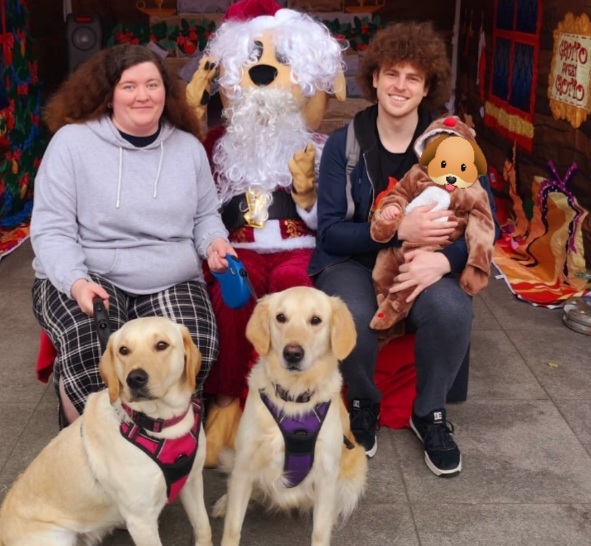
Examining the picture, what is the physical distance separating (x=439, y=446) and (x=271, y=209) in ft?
3.92

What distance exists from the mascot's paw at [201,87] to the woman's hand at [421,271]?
3.82 feet

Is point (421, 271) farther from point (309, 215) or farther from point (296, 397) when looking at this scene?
point (296, 397)

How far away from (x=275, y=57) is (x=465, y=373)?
1.59m

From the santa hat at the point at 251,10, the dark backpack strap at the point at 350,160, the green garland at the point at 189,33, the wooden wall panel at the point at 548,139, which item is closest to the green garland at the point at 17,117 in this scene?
the green garland at the point at 189,33

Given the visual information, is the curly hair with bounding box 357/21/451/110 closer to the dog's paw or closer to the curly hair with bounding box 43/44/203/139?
the curly hair with bounding box 43/44/203/139

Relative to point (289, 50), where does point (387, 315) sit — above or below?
below

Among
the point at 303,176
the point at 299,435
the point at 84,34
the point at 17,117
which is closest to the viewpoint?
the point at 299,435

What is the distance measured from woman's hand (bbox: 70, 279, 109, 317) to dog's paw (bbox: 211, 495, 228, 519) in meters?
0.77

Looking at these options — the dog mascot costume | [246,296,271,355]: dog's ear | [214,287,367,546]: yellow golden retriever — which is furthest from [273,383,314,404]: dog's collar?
the dog mascot costume

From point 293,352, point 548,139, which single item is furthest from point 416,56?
point 548,139

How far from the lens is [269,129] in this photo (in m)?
3.33

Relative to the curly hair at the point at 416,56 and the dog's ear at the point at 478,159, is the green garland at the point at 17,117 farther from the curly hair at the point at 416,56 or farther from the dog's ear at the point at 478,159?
the dog's ear at the point at 478,159

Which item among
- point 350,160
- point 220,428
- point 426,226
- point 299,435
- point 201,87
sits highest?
point 201,87

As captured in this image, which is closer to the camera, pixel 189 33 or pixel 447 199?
pixel 447 199
